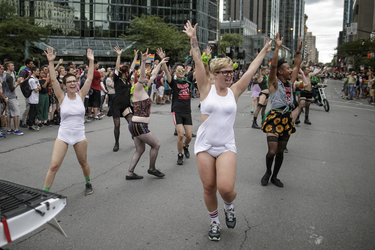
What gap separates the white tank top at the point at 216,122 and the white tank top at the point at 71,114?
1.95 meters

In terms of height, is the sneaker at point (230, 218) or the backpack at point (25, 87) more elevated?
the backpack at point (25, 87)

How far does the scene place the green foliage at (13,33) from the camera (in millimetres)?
35719

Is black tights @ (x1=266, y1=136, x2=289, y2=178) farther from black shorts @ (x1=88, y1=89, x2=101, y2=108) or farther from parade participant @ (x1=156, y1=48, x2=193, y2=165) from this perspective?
black shorts @ (x1=88, y1=89, x2=101, y2=108)

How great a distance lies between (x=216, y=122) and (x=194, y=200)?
63.8 inches

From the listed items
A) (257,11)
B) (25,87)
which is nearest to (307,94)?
(25,87)

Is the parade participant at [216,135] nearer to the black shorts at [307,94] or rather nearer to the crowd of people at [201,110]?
the crowd of people at [201,110]

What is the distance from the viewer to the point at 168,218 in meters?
3.91

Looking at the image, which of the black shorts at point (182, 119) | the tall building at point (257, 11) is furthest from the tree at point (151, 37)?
the tall building at point (257, 11)

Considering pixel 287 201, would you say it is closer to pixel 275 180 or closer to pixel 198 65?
pixel 275 180

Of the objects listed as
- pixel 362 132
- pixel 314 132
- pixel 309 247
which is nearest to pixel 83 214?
pixel 309 247

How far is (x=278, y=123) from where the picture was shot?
5102mm

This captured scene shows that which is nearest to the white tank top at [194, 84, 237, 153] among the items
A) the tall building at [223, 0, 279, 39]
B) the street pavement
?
the street pavement

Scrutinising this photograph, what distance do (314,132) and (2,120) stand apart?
9.77m

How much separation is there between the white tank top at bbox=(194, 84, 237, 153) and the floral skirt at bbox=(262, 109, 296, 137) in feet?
6.39
